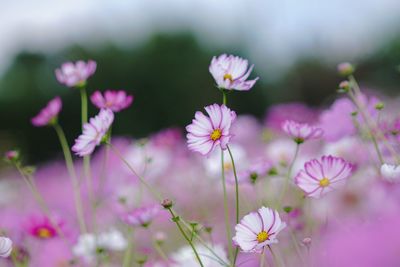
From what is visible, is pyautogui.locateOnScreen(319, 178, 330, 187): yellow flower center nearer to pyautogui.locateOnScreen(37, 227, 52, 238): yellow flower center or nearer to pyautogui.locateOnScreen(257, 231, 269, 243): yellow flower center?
pyautogui.locateOnScreen(257, 231, 269, 243): yellow flower center

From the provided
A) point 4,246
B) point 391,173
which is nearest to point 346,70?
point 391,173

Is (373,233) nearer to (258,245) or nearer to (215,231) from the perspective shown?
(258,245)

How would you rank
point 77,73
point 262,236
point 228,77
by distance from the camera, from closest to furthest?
point 262,236, point 228,77, point 77,73

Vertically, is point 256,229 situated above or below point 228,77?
below

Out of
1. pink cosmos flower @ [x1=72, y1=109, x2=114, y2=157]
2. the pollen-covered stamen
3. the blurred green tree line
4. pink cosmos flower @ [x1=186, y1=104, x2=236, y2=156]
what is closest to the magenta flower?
pink cosmos flower @ [x1=72, y1=109, x2=114, y2=157]

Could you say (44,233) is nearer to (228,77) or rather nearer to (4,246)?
(4,246)
